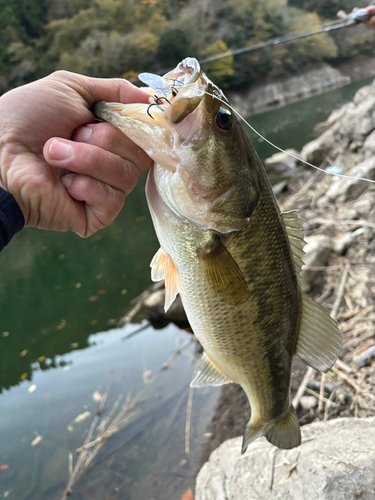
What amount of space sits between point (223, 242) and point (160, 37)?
4428cm

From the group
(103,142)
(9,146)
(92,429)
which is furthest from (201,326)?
(92,429)

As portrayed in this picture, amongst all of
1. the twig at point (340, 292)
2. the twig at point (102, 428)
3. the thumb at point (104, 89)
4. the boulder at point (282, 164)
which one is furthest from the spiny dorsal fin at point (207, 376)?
the boulder at point (282, 164)

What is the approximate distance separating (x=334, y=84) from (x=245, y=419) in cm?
4811

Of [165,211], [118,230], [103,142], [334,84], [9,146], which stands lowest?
[334,84]

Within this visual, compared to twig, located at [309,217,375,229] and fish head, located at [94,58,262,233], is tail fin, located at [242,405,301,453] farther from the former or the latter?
twig, located at [309,217,375,229]

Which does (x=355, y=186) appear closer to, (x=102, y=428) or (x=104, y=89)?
(x=102, y=428)

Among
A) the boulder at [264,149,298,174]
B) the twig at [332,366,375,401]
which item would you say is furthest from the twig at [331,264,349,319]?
the boulder at [264,149,298,174]

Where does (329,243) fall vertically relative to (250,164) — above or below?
below

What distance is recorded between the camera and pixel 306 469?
2270 millimetres

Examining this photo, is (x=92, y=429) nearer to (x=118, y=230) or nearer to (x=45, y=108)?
(x=45, y=108)

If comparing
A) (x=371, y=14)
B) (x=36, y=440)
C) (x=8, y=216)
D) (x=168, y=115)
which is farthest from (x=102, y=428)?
(x=371, y=14)

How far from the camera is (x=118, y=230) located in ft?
39.0

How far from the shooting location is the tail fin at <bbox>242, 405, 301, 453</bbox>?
1.92 meters

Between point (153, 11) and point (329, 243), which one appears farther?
point (153, 11)
